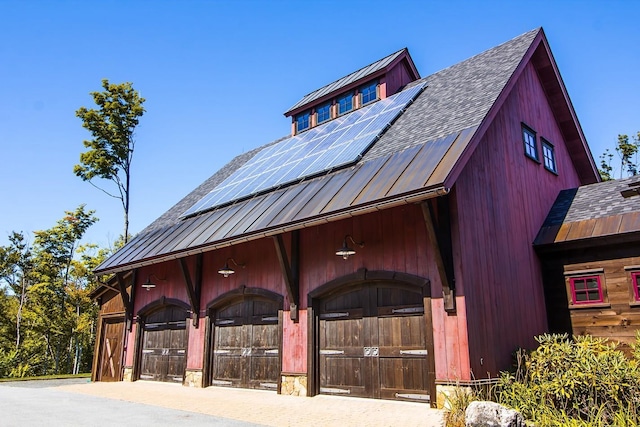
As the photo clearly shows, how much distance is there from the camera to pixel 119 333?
1711 centimetres

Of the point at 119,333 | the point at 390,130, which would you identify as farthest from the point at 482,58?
the point at 119,333

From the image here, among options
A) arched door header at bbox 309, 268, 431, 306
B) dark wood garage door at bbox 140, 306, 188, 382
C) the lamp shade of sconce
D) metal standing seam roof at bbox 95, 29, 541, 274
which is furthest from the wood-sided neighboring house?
the lamp shade of sconce

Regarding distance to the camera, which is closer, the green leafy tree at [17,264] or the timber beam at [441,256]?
the timber beam at [441,256]

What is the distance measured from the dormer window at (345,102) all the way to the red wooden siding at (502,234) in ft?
20.2

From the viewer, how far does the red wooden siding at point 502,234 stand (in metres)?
8.51

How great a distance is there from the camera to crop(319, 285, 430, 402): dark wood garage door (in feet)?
29.2

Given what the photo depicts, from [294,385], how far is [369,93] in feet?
34.1

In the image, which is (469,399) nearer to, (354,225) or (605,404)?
(605,404)

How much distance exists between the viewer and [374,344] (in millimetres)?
9555

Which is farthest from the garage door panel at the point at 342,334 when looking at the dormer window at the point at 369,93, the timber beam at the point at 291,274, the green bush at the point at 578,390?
the dormer window at the point at 369,93

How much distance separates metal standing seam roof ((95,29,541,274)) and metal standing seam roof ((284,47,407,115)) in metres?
1.58

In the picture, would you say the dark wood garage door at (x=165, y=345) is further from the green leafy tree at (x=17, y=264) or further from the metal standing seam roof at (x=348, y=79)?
the green leafy tree at (x=17, y=264)

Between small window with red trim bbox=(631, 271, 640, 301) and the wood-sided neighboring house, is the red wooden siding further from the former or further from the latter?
small window with red trim bbox=(631, 271, 640, 301)

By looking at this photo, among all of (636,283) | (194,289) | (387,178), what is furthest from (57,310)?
(636,283)
